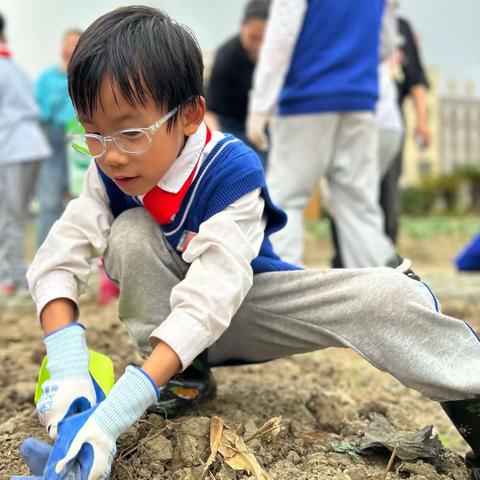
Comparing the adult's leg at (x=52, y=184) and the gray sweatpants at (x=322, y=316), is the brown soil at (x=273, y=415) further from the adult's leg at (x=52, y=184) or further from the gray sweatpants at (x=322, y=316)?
the adult's leg at (x=52, y=184)

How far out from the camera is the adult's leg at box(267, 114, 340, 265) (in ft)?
11.2

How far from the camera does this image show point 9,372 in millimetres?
2438

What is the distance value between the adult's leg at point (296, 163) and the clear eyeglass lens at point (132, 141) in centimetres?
190

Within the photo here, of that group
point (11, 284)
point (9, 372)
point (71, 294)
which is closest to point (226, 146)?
point (71, 294)

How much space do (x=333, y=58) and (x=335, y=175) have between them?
54 centimetres

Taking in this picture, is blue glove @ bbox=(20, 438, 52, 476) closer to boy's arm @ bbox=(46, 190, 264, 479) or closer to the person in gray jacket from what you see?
boy's arm @ bbox=(46, 190, 264, 479)

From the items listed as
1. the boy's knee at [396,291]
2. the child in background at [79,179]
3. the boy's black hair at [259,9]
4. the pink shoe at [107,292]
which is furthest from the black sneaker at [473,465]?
the boy's black hair at [259,9]

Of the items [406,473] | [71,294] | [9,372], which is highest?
[71,294]

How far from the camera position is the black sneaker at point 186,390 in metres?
1.89

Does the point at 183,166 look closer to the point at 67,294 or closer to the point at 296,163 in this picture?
the point at 67,294

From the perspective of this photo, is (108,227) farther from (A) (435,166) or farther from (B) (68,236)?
(A) (435,166)

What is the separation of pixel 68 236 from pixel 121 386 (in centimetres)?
51

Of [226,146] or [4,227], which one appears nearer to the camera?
[226,146]

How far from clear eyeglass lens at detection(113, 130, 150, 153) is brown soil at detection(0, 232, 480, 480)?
586 millimetres
